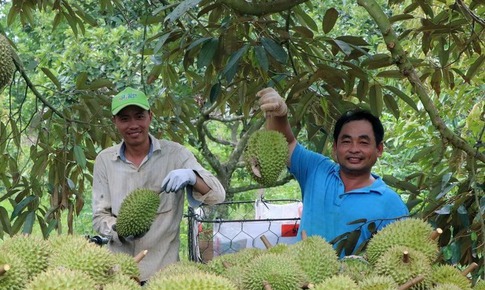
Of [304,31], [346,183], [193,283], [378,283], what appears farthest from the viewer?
[304,31]

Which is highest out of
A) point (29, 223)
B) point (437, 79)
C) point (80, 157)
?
point (437, 79)

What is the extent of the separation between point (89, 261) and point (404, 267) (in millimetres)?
502

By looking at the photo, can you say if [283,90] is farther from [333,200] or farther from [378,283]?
[378,283]

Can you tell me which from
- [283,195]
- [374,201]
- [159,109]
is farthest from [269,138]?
[283,195]

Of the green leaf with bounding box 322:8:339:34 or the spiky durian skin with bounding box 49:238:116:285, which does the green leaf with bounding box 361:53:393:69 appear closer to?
the green leaf with bounding box 322:8:339:34

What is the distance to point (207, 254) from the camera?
3.02m

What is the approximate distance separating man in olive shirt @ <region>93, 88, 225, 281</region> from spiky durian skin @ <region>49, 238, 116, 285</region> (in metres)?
1.15

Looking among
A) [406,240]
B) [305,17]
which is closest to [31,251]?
[406,240]

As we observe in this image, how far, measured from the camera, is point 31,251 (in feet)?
3.66

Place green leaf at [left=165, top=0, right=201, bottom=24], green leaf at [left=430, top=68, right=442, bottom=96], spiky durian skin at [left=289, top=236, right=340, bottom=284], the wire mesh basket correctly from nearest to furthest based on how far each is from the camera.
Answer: spiky durian skin at [left=289, top=236, right=340, bottom=284], green leaf at [left=165, top=0, right=201, bottom=24], green leaf at [left=430, top=68, right=442, bottom=96], the wire mesh basket

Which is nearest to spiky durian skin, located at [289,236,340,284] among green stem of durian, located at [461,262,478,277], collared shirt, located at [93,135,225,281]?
green stem of durian, located at [461,262,478,277]

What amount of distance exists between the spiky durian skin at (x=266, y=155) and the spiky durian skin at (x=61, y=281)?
0.72 metres

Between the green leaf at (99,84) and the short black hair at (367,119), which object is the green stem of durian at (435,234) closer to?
the short black hair at (367,119)

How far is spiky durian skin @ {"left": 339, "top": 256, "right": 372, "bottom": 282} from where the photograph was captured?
3.86ft
